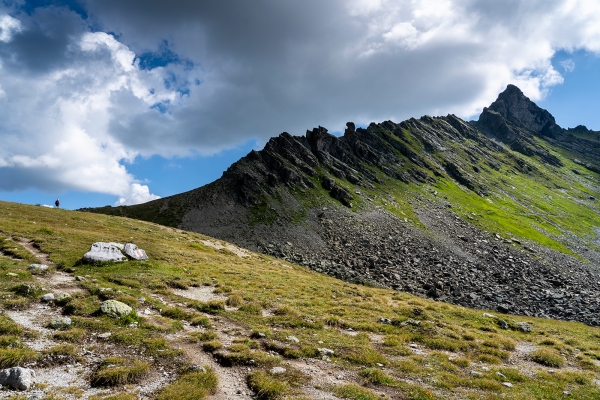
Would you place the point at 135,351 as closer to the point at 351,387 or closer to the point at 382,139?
the point at 351,387

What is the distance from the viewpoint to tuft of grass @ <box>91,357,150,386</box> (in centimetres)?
1138

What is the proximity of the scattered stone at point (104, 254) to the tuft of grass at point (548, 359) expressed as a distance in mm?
36696

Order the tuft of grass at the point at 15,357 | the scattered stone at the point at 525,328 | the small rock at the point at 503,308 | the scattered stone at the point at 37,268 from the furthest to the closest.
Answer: the small rock at the point at 503,308, the scattered stone at the point at 525,328, the scattered stone at the point at 37,268, the tuft of grass at the point at 15,357

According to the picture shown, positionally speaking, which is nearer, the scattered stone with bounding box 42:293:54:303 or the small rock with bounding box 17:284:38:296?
the scattered stone with bounding box 42:293:54:303

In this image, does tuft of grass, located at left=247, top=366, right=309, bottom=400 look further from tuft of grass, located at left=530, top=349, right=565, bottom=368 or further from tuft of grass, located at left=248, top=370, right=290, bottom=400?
tuft of grass, located at left=530, top=349, right=565, bottom=368

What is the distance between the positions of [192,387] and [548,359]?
71.6 ft

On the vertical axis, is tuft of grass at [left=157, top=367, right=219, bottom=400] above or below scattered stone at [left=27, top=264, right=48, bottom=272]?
below

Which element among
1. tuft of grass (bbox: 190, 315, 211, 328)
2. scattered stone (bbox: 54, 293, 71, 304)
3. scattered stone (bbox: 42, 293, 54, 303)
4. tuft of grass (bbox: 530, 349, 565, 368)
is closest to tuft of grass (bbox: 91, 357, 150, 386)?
tuft of grass (bbox: 190, 315, 211, 328)

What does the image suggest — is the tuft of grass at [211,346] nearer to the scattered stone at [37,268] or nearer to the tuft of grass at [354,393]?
the tuft of grass at [354,393]

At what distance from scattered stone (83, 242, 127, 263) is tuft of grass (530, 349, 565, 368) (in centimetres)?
3670

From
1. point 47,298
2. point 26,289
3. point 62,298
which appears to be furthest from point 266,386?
point 26,289

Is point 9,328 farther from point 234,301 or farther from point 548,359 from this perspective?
point 548,359

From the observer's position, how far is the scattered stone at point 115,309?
57.5 feet

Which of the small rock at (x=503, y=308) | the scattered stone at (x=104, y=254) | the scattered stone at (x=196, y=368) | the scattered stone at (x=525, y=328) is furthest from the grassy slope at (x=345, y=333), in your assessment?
the small rock at (x=503, y=308)
